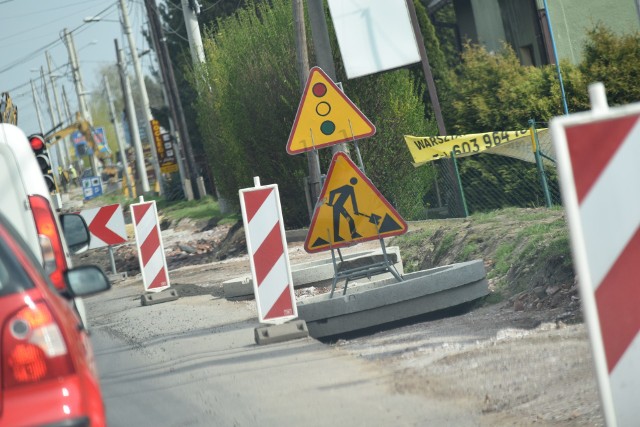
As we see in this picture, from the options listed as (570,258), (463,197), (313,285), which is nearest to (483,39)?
(463,197)

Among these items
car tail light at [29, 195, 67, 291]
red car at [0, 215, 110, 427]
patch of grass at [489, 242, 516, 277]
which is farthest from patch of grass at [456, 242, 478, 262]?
red car at [0, 215, 110, 427]

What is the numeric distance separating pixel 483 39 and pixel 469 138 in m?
12.6

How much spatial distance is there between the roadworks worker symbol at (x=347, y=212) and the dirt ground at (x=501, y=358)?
90 cm

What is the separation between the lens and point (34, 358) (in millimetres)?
3906

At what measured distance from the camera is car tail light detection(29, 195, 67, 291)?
7.41 m

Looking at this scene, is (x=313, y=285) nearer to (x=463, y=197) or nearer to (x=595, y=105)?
(x=463, y=197)

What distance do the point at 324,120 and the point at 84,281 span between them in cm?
603

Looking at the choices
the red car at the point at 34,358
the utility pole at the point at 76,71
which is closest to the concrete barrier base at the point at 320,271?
the red car at the point at 34,358

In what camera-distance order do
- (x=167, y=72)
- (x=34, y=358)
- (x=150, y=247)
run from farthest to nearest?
(x=167, y=72) < (x=150, y=247) < (x=34, y=358)

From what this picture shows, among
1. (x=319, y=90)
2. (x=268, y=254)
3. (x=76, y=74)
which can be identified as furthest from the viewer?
(x=76, y=74)

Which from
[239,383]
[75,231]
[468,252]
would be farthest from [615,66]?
[239,383]

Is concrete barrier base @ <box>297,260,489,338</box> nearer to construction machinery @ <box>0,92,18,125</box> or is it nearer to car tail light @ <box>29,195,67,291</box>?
car tail light @ <box>29,195,67,291</box>

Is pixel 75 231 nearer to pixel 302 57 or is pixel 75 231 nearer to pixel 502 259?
pixel 502 259

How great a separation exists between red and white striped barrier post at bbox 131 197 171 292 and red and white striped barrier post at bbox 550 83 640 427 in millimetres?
12158
